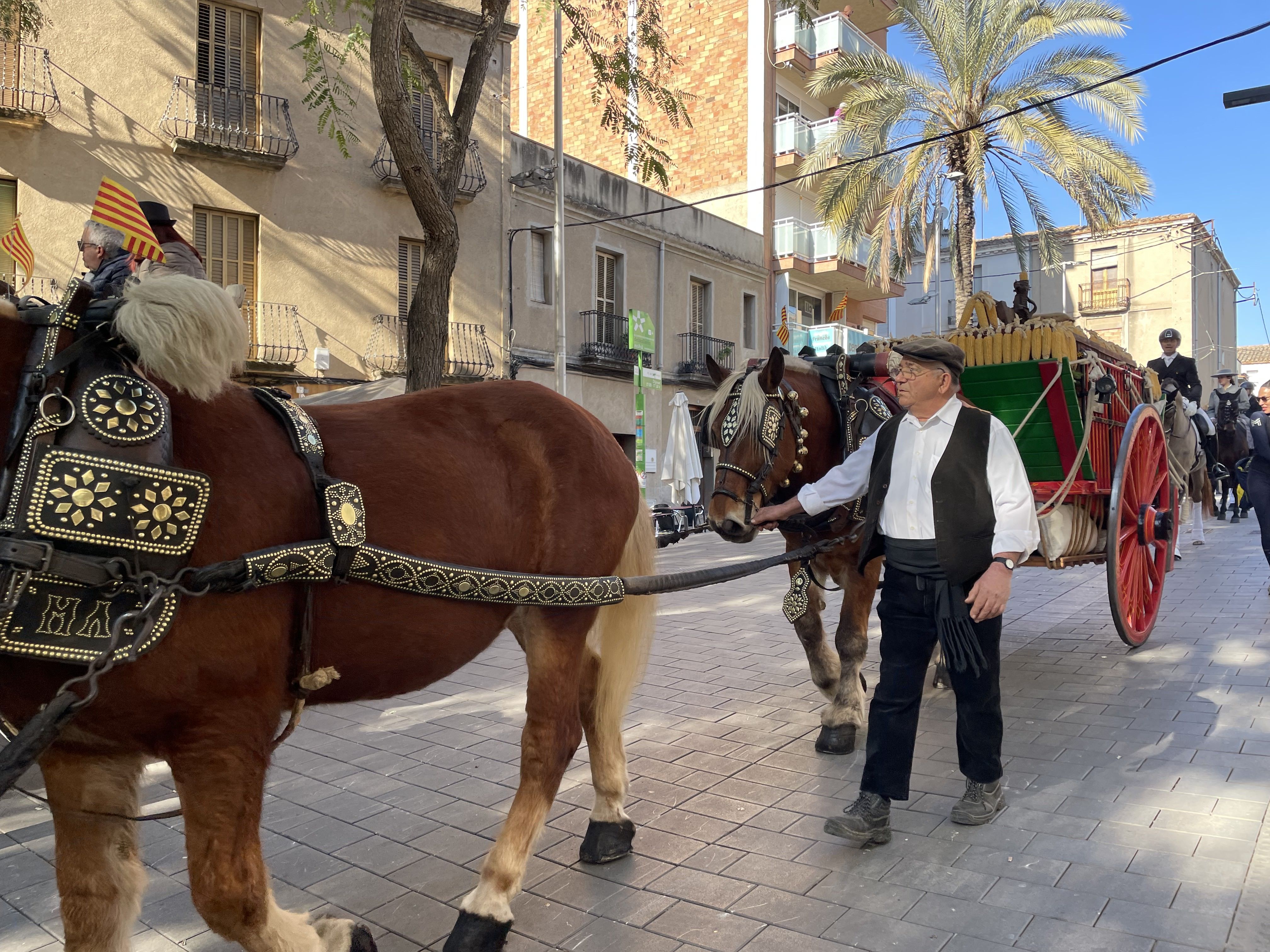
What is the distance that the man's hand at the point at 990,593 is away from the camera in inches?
119

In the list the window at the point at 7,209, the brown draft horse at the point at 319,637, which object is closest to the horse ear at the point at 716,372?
the brown draft horse at the point at 319,637

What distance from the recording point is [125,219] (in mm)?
2701

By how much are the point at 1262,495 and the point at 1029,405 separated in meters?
4.25

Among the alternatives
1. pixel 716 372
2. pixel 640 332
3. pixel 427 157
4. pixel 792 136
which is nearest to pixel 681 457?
pixel 640 332

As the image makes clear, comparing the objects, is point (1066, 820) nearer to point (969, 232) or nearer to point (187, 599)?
point (187, 599)

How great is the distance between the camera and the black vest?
3098mm

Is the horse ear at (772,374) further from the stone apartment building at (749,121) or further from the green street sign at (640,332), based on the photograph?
the stone apartment building at (749,121)

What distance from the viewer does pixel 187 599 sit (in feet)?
5.94

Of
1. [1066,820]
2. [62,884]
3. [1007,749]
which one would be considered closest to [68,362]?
[62,884]

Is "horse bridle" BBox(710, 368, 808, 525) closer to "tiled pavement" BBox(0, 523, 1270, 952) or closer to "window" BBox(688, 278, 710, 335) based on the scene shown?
"tiled pavement" BBox(0, 523, 1270, 952)

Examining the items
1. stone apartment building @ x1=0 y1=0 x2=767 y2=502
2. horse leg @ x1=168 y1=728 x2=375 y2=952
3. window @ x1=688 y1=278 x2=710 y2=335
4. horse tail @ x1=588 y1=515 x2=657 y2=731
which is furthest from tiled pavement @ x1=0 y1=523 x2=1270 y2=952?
window @ x1=688 y1=278 x2=710 y2=335

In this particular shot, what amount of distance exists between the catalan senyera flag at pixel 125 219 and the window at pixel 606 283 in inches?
634

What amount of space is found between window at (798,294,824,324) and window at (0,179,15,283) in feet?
58.2

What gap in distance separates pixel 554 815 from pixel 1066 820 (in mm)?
1933
